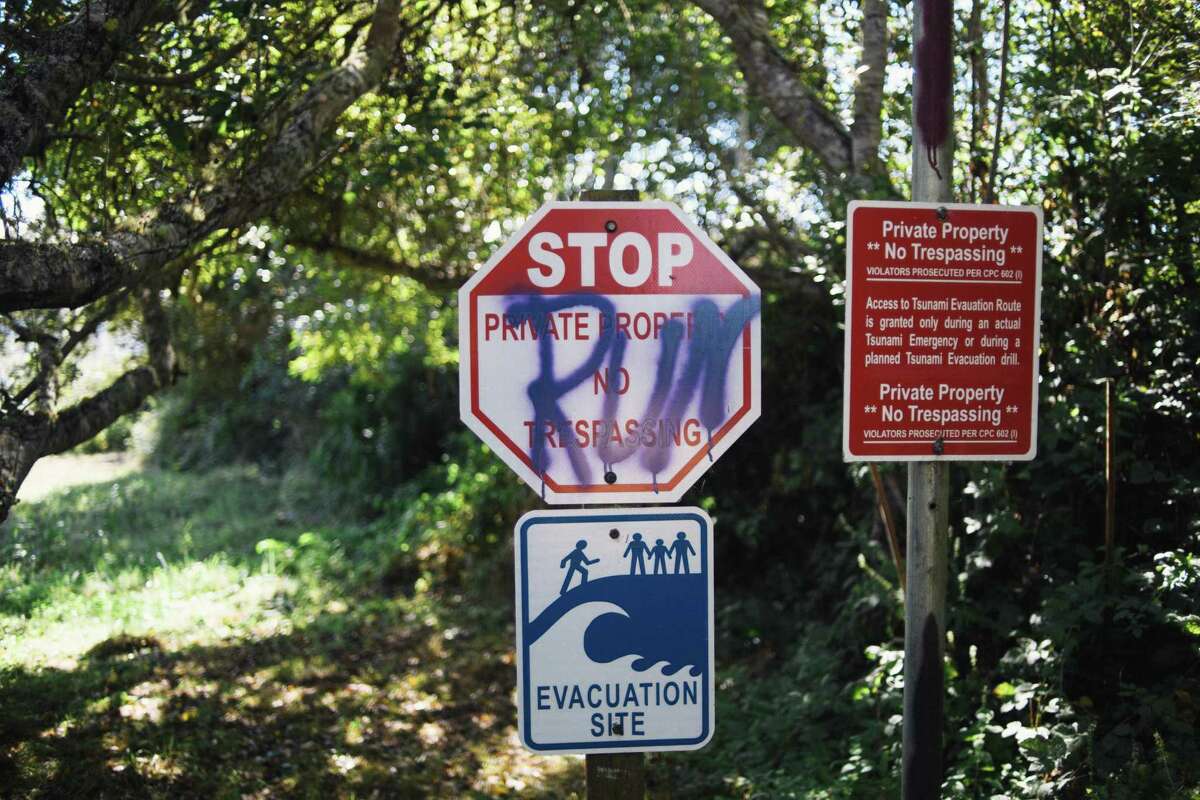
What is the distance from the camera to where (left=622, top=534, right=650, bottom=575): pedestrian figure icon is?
2.31 metres

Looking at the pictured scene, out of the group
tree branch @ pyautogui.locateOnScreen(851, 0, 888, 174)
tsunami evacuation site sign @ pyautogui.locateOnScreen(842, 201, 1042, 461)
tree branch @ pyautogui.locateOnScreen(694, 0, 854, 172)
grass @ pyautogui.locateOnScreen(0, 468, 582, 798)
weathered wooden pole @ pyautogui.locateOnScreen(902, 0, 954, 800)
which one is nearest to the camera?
tsunami evacuation site sign @ pyautogui.locateOnScreen(842, 201, 1042, 461)

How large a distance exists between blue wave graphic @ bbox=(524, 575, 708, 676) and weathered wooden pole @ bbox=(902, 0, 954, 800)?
72 centimetres

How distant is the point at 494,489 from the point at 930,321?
8.24m

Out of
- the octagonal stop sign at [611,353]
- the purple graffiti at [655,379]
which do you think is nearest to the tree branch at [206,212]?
the octagonal stop sign at [611,353]

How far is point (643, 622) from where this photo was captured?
7.63ft

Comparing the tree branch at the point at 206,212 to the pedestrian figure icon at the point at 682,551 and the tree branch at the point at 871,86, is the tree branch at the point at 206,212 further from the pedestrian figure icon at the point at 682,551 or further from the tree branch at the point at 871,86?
the tree branch at the point at 871,86

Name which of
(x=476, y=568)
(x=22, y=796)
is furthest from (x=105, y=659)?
(x=476, y=568)

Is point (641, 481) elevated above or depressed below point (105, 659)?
above

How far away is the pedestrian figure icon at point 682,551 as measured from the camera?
2320 millimetres

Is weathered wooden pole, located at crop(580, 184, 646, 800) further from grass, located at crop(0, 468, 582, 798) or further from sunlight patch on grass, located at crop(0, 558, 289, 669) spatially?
sunlight patch on grass, located at crop(0, 558, 289, 669)

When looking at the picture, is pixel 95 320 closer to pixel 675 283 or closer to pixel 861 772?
pixel 675 283

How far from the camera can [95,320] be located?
508 cm

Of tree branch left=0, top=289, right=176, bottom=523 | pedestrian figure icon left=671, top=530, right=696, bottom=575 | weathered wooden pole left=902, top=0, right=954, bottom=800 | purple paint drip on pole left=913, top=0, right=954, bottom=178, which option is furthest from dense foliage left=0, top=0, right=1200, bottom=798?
purple paint drip on pole left=913, top=0, right=954, bottom=178

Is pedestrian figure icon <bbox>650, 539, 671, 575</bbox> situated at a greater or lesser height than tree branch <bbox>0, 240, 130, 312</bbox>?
lesser
